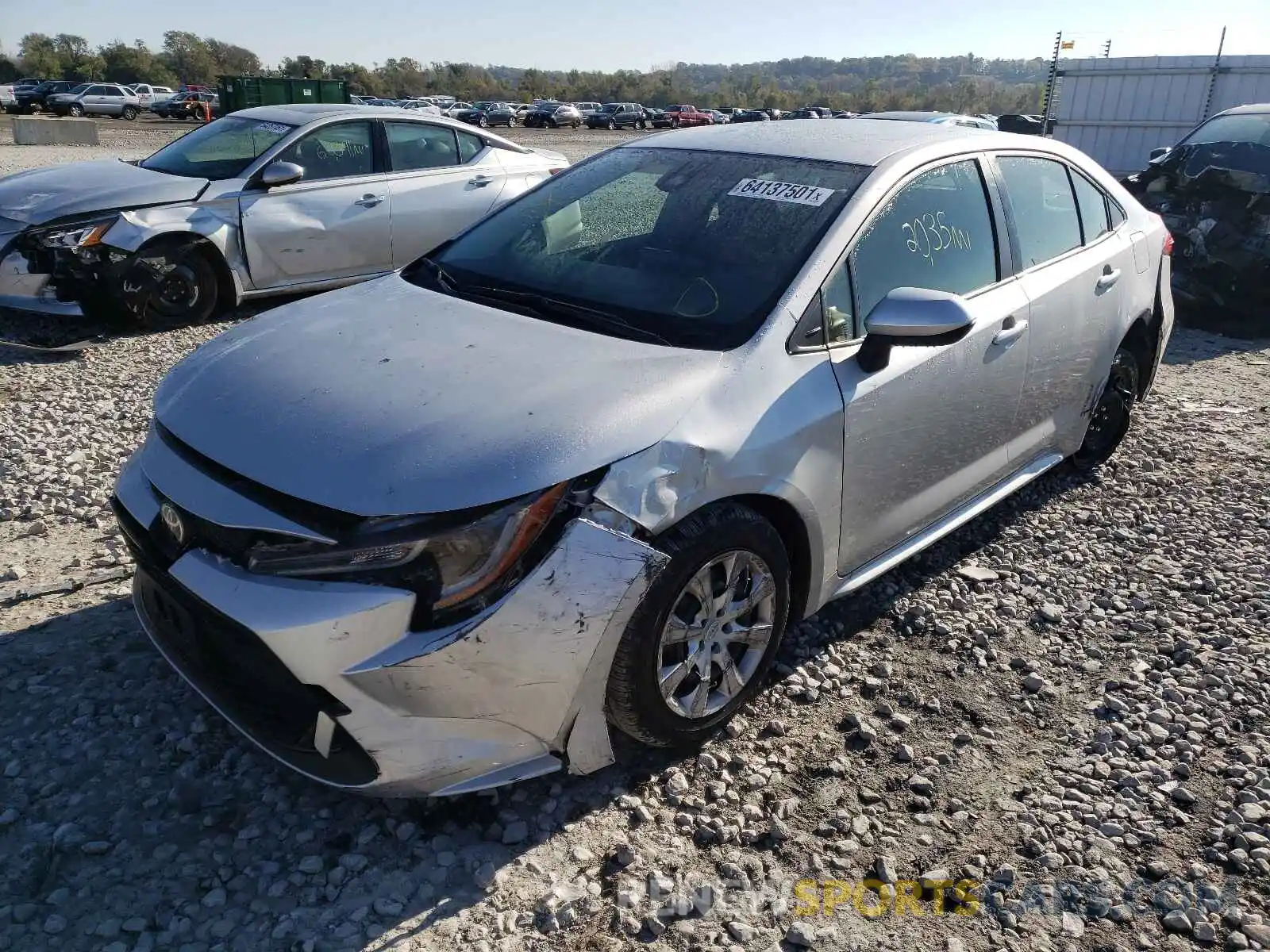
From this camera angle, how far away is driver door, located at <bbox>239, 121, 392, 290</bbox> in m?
6.92

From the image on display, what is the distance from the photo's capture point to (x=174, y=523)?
2482 mm

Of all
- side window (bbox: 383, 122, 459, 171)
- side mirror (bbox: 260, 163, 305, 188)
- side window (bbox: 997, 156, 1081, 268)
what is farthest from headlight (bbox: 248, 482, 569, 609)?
side window (bbox: 383, 122, 459, 171)

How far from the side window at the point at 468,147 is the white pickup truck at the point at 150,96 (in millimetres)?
42757

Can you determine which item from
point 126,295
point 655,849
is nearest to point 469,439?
point 655,849

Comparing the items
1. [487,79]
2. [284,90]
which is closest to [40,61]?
[487,79]

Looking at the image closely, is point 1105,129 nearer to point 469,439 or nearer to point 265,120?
point 265,120

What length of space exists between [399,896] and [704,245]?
211 centimetres

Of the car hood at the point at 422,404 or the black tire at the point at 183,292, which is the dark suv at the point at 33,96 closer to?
the black tire at the point at 183,292

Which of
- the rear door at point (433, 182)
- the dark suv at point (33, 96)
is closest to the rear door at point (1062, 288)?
the rear door at point (433, 182)

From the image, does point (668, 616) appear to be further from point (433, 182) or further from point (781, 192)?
point (433, 182)

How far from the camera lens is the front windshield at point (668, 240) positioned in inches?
116

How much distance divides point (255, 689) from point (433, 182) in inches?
241

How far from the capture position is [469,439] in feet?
7.67

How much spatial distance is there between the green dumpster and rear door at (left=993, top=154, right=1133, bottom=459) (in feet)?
73.7
